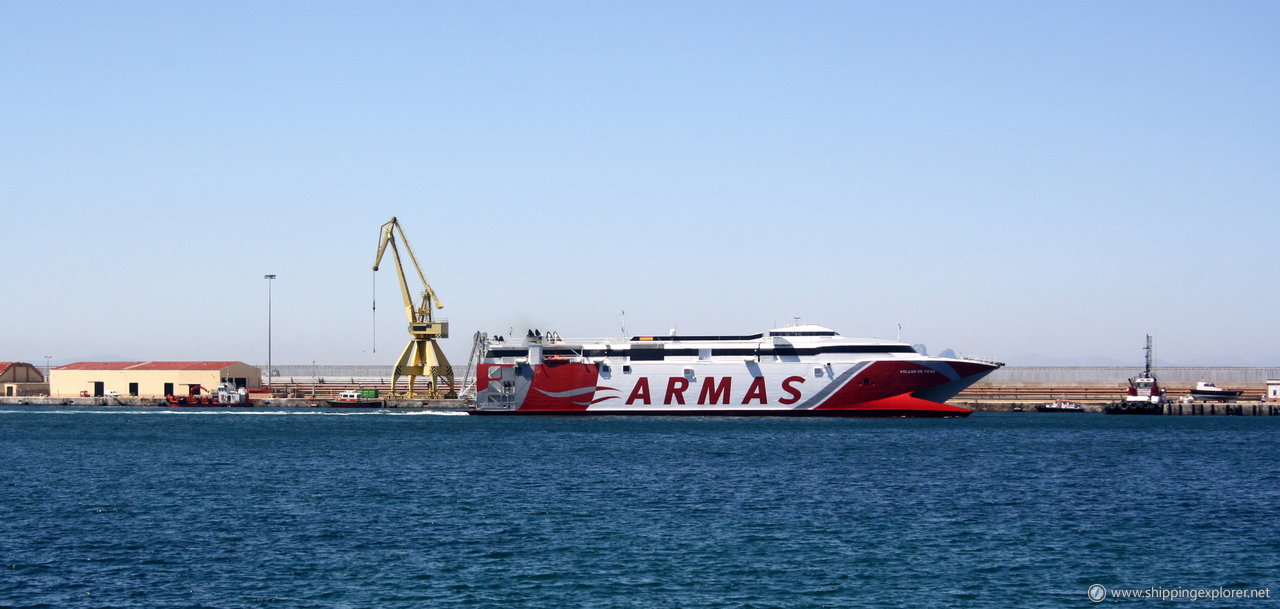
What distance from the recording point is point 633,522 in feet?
107

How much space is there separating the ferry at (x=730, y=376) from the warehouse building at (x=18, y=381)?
70.0 metres

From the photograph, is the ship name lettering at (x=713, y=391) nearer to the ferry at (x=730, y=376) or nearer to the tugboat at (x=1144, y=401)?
the ferry at (x=730, y=376)

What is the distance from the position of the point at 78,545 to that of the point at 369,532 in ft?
22.2

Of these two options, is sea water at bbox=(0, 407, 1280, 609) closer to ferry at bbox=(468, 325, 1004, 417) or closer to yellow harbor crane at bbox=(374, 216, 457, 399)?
ferry at bbox=(468, 325, 1004, 417)

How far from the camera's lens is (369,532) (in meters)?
30.6

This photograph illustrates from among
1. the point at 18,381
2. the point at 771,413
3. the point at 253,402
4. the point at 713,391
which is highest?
the point at 18,381

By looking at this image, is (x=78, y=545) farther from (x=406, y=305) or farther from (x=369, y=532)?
(x=406, y=305)

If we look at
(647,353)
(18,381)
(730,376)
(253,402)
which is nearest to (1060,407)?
(730,376)

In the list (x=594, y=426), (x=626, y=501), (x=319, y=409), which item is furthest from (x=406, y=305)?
(x=626, y=501)

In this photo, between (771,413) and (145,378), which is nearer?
(771,413)

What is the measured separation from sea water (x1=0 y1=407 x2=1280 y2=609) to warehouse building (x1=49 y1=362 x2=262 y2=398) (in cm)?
5852

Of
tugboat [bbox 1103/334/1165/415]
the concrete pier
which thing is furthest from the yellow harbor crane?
tugboat [bbox 1103/334/1165/415]

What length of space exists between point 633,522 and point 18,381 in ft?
387

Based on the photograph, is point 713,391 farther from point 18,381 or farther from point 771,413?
point 18,381
